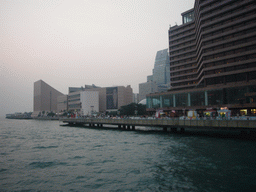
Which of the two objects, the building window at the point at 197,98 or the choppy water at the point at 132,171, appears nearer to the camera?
the choppy water at the point at 132,171

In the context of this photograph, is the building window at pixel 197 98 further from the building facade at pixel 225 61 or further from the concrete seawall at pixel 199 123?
the concrete seawall at pixel 199 123

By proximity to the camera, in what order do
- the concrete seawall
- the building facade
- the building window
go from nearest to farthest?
1. the concrete seawall
2. the building facade
3. the building window

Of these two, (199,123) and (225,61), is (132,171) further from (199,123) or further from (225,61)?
(225,61)

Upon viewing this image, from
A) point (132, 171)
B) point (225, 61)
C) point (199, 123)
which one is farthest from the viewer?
point (225, 61)

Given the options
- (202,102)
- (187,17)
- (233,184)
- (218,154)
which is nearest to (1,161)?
(233,184)

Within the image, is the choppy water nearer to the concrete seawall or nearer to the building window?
the concrete seawall

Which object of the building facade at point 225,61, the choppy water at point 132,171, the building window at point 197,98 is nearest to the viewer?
the choppy water at point 132,171

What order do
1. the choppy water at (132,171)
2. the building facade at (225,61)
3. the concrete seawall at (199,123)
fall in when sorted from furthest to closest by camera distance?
1. the building facade at (225,61)
2. the concrete seawall at (199,123)
3. the choppy water at (132,171)

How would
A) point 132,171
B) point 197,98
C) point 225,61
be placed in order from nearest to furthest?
point 132,171 < point 225,61 < point 197,98

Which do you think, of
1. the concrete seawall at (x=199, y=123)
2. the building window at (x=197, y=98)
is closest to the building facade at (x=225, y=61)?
the building window at (x=197, y=98)

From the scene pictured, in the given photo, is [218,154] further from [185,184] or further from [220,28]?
[220,28]

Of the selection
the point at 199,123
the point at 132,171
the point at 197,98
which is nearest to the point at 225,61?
the point at 197,98

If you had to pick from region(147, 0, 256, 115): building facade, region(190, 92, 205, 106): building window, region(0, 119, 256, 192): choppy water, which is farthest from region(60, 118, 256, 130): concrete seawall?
region(190, 92, 205, 106): building window

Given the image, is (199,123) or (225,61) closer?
(199,123)
